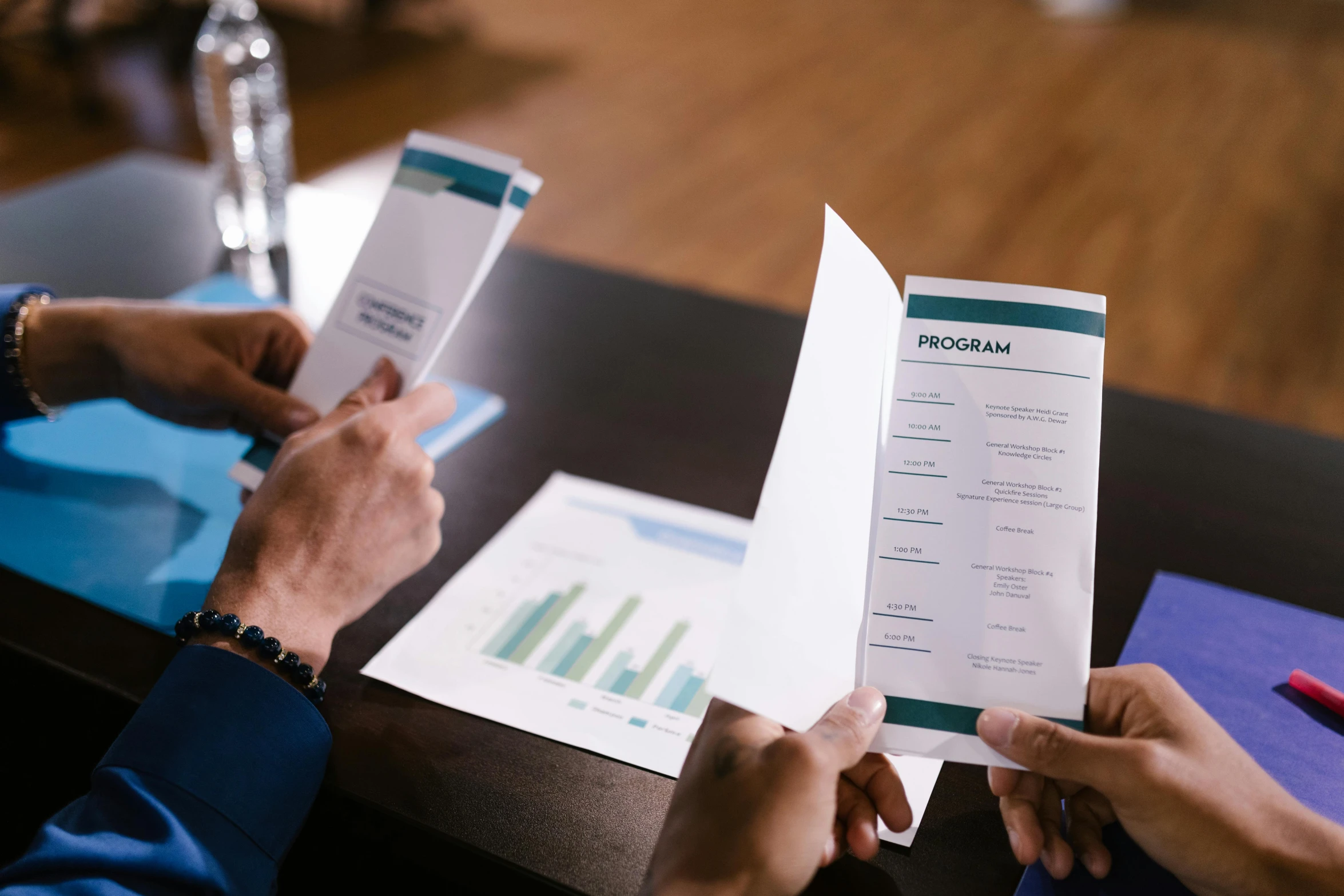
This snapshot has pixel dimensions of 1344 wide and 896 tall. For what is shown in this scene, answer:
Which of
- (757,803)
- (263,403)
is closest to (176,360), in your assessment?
(263,403)

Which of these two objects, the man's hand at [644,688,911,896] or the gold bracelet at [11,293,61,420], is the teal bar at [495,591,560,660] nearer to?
the man's hand at [644,688,911,896]

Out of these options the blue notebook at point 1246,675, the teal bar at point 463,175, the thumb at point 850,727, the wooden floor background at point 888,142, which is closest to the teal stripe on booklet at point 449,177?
the teal bar at point 463,175

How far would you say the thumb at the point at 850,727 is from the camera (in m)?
0.53

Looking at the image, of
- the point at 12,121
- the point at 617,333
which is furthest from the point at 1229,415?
the point at 12,121

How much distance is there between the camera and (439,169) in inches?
31.5

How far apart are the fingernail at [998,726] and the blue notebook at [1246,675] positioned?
96mm

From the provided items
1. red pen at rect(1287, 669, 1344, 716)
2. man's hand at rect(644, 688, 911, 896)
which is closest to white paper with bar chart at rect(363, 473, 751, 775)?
man's hand at rect(644, 688, 911, 896)

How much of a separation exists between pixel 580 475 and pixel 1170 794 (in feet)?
1.80

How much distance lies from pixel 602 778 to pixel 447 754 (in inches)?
4.0

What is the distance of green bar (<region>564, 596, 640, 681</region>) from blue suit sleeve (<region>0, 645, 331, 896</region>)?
0.58ft

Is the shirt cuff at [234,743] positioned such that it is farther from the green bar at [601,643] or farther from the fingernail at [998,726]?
the fingernail at [998,726]

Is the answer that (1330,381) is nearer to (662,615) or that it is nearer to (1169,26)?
(662,615)

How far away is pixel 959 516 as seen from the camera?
574mm

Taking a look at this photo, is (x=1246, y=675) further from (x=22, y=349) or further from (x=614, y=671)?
(x=22, y=349)
